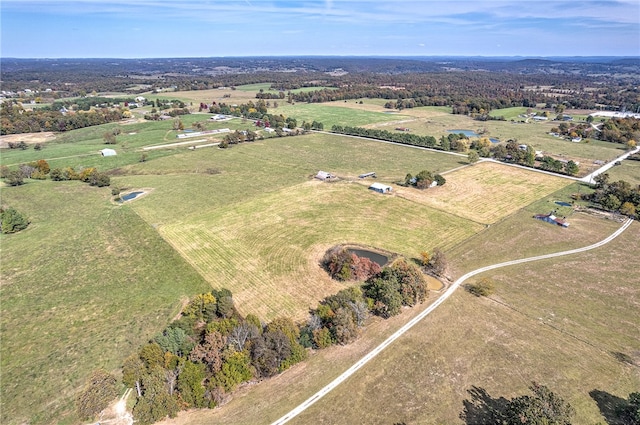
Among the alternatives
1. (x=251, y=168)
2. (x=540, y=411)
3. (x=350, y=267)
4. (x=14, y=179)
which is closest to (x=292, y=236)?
(x=350, y=267)

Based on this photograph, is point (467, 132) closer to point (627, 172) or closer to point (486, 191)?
point (627, 172)

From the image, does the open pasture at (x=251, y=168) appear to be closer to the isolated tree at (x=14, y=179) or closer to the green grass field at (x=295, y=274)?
the green grass field at (x=295, y=274)

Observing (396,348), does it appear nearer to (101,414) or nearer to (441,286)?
(441,286)

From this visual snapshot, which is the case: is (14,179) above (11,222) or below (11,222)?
above

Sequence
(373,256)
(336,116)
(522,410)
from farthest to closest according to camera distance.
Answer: (336,116), (373,256), (522,410)

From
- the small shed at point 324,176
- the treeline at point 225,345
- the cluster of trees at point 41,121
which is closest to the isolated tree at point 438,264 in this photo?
the treeline at point 225,345

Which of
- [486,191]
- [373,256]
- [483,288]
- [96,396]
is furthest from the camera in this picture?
[486,191]

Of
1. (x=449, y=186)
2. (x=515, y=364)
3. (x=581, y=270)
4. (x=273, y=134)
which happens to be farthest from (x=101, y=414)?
(x=273, y=134)

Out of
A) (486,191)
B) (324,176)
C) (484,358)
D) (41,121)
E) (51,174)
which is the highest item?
(41,121)
